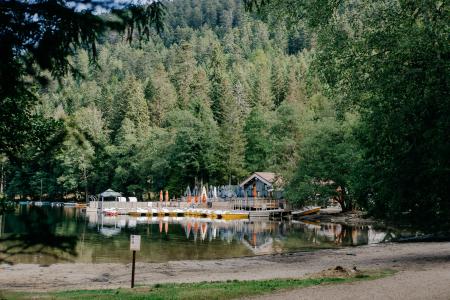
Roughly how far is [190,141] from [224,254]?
47.3 m

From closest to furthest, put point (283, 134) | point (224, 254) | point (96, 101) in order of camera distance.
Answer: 1. point (224, 254)
2. point (283, 134)
3. point (96, 101)

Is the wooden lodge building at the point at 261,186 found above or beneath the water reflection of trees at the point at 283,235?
above

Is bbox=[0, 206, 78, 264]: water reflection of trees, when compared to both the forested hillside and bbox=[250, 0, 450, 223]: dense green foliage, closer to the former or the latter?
bbox=[250, 0, 450, 223]: dense green foliage

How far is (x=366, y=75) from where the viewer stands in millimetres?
16703

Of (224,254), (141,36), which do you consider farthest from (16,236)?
(224,254)

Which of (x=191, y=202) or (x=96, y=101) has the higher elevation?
(x=96, y=101)

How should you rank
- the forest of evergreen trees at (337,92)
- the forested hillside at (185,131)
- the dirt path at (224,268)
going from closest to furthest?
1. the forest of evergreen trees at (337,92)
2. the dirt path at (224,268)
3. the forested hillside at (185,131)

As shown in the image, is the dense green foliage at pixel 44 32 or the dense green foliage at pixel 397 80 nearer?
the dense green foliage at pixel 44 32

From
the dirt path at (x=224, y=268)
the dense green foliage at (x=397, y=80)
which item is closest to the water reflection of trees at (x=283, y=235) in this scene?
the dirt path at (x=224, y=268)

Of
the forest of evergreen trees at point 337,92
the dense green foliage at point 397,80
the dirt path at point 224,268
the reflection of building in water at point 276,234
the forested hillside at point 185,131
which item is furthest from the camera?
the forested hillside at point 185,131

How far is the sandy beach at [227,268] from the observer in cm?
1585

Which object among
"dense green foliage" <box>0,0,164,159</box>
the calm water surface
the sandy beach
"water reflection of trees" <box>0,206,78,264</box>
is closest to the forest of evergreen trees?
"dense green foliage" <box>0,0,164,159</box>

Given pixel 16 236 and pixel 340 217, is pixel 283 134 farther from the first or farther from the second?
pixel 16 236

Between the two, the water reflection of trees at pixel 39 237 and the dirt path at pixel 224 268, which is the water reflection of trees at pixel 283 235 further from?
the water reflection of trees at pixel 39 237
